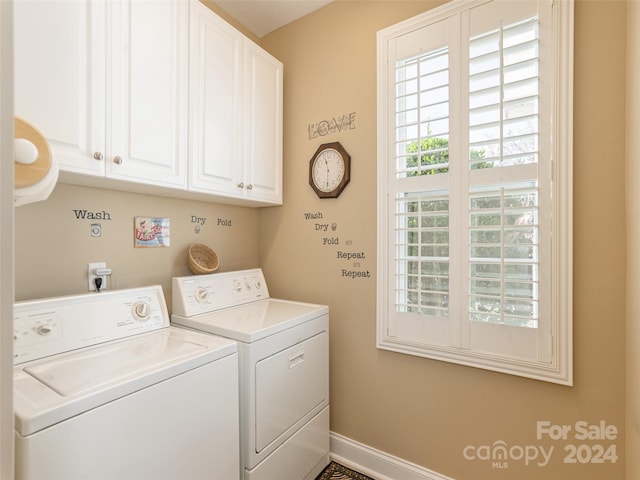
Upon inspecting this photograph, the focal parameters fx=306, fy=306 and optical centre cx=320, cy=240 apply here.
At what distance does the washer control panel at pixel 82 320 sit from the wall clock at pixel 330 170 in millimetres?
1109

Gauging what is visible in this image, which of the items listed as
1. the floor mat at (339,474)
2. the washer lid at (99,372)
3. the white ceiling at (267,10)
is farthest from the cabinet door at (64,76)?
the floor mat at (339,474)

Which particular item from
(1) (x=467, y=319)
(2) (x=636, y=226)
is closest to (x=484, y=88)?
(2) (x=636, y=226)

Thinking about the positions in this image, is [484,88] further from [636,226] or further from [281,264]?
[281,264]

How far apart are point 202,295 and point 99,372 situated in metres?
0.72

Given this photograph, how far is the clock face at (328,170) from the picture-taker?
1.92 meters

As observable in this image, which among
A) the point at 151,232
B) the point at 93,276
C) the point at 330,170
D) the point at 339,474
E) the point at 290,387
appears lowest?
the point at 339,474

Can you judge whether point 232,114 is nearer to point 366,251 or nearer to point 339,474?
point 366,251

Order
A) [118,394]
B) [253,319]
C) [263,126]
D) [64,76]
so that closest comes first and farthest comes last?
[118,394], [64,76], [253,319], [263,126]

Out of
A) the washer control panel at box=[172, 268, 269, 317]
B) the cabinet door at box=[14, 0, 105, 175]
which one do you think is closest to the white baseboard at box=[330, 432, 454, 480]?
the washer control panel at box=[172, 268, 269, 317]

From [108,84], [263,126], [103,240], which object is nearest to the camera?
[108,84]

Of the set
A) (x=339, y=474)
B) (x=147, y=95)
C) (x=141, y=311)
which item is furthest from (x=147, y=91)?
(x=339, y=474)

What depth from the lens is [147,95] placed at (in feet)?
4.37

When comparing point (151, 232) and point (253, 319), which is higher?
point (151, 232)

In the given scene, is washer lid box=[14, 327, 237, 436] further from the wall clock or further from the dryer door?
the wall clock
